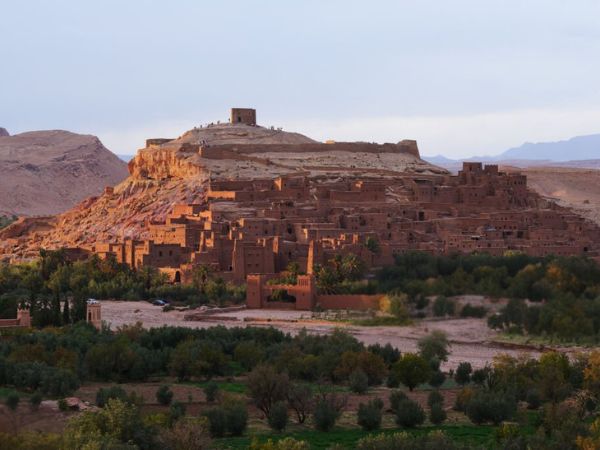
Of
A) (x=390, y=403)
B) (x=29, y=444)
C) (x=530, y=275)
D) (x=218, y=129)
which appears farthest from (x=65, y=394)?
(x=218, y=129)

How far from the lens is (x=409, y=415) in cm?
3388

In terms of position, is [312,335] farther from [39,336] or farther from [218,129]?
[218,129]

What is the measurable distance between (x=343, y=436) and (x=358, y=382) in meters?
5.03

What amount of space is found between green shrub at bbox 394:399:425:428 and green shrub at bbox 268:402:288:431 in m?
2.44

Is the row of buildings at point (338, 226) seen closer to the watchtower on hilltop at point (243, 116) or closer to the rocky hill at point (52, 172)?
the watchtower on hilltop at point (243, 116)

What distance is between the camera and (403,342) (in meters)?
48.0

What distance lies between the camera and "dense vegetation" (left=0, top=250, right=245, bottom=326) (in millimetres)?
53719

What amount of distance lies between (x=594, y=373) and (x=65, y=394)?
39.5 feet

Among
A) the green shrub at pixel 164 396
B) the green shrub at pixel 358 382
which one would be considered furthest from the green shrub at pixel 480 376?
the green shrub at pixel 164 396

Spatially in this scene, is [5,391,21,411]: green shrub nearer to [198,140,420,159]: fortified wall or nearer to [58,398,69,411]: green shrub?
[58,398,69,411]: green shrub

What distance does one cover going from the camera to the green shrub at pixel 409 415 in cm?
3391

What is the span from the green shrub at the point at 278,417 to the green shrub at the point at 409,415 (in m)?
2.44

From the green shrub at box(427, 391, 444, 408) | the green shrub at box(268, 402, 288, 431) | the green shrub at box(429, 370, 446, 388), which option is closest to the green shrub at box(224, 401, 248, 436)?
the green shrub at box(268, 402, 288, 431)

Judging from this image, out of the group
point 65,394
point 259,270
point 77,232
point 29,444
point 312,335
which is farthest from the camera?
point 77,232
